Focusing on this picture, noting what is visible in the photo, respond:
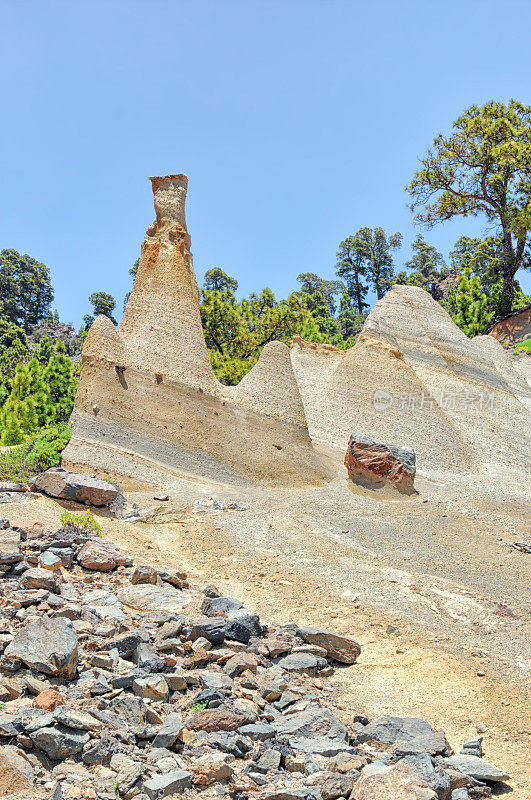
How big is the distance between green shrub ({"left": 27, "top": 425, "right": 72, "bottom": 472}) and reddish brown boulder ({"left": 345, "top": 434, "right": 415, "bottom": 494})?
591 centimetres

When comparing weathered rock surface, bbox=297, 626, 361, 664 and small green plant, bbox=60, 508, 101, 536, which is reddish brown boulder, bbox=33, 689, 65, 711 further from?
small green plant, bbox=60, 508, 101, 536

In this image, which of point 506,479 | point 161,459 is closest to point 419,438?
point 506,479

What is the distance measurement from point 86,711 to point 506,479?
14520 millimetres

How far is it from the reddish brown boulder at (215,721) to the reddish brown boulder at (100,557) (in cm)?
330

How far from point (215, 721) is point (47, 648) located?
1.35 meters

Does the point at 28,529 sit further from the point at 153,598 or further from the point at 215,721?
the point at 215,721

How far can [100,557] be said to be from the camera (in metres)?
7.58

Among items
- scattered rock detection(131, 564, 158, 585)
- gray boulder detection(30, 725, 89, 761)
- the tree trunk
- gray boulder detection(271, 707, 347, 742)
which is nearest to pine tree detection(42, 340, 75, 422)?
scattered rock detection(131, 564, 158, 585)

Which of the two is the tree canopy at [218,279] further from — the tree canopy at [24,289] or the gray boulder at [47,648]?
the gray boulder at [47,648]

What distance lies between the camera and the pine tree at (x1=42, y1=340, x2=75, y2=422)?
22.5 metres

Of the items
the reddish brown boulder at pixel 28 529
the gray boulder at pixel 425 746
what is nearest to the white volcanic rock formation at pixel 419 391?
the reddish brown boulder at pixel 28 529

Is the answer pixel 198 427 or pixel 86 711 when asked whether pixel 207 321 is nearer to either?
pixel 198 427

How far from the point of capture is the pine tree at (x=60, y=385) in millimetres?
22547

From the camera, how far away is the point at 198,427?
13.5 meters
